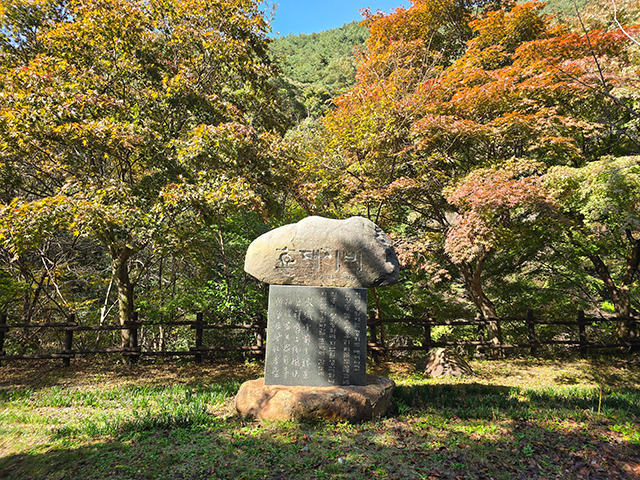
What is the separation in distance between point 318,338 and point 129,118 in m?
5.92

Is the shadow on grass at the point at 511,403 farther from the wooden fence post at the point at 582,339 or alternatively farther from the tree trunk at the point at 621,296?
the tree trunk at the point at 621,296

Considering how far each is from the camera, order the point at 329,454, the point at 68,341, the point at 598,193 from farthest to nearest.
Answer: the point at 68,341, the point at 598,193, the point at 329,454

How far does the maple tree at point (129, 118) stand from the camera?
5.83 meters

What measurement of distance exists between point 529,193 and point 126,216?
7.25 m

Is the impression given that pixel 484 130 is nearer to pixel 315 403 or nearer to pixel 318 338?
pixel 318 338

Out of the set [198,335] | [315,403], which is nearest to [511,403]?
[315,403]

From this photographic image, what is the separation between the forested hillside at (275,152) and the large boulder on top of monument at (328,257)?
1.87 meters

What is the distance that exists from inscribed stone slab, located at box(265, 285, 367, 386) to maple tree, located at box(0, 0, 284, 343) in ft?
8.28

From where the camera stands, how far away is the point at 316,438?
3.70 metres

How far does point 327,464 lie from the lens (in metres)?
3.13

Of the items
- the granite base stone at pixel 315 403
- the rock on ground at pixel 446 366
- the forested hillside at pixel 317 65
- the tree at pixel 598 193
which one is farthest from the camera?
the forested hillside at pixel 317 65

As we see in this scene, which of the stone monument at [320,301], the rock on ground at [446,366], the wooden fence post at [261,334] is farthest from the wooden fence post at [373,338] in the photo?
the stone monument at [320,301]

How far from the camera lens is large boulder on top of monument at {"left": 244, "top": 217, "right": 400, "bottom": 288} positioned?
15.7ft

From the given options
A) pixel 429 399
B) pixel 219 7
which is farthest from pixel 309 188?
pixel 429 399
